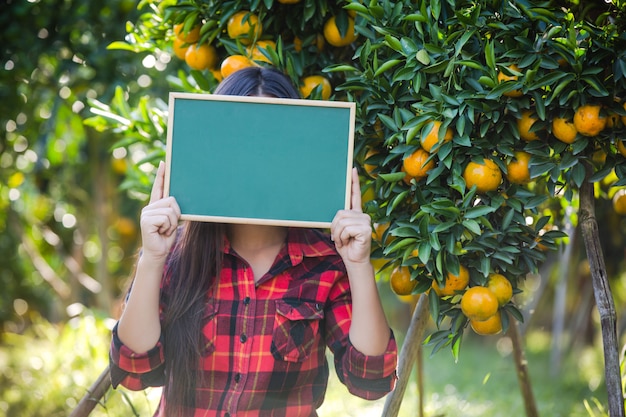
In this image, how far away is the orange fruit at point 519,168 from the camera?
5.59 feet

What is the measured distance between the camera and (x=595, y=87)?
156cm

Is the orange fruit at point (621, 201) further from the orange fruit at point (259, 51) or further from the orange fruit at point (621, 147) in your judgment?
the orange fruit at point (259, 51)

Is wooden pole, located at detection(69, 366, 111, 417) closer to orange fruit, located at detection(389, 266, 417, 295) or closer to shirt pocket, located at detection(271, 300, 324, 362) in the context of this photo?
shirt pocket, located at detection(271, 300, 324, 362)

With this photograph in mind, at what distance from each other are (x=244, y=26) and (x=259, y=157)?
538mm

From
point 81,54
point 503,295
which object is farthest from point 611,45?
point 81,54

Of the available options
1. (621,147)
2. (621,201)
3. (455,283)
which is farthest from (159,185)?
(621,201)

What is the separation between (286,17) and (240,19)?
151mm

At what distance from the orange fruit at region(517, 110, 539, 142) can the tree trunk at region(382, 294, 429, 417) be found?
1.98 ft

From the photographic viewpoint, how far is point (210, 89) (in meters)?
2.27

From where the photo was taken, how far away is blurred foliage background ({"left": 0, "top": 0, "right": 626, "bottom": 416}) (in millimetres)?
1664

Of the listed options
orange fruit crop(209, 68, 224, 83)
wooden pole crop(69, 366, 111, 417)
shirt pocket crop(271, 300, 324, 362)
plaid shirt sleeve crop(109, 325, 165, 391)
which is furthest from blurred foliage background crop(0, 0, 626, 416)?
plaid shirt sleeve crop(109, 325, 165, 391)

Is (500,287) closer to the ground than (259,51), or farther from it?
closer to the ground

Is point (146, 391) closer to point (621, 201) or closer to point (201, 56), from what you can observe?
point (201, 56)

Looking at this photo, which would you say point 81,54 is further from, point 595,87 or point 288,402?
point 595,87
